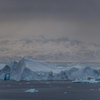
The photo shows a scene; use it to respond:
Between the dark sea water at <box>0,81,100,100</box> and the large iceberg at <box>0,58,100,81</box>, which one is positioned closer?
the dark sea water at <box>0,81,100,100</box>

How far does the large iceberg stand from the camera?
2280 inches

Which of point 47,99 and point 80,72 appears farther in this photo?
point 80,72

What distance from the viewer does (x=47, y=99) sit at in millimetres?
28828

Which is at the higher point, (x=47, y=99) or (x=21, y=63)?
(x=21, y=63)

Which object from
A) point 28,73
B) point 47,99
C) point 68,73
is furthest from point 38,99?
point 68,73

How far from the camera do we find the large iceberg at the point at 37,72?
57906 millimetres

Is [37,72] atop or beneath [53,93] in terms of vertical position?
atop

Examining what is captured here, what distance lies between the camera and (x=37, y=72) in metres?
60.1

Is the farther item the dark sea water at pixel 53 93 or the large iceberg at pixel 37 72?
the large iceberg at pixel 37 72

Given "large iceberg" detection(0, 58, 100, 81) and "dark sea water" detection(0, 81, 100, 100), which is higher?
"large iceberg" detection(0, 58, 100, 81)

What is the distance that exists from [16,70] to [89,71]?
17076mm

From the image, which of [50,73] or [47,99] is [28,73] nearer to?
[50,73]

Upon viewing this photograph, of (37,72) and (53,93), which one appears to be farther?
(37,72)

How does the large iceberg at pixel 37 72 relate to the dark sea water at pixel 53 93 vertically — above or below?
above
